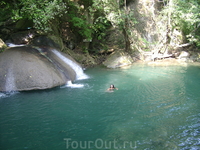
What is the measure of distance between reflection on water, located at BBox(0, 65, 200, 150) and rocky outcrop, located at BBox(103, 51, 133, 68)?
16.8ft

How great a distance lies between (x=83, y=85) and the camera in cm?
1105

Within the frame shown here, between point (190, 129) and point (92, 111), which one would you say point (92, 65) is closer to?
point (92, 111)

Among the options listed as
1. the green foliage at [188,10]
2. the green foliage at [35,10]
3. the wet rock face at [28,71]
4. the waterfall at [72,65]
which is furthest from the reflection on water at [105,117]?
Result: the green foliage at [35,10]

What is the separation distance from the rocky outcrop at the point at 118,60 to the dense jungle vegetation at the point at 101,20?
181 cm

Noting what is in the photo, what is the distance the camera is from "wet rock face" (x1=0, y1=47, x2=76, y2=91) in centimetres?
992

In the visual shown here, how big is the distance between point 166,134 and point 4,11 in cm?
1279

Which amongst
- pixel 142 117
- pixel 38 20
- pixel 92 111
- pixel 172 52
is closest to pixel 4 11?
pixel 38 20

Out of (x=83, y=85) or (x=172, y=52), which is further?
(x=172, y=52)

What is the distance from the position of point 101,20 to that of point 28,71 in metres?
8.27

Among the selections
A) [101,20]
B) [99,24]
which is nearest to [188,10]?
[101,20]

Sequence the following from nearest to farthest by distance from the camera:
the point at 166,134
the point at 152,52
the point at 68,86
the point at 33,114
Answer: the point at 166,134
the point at 33,114
the point at 68,86
the point at 152,52

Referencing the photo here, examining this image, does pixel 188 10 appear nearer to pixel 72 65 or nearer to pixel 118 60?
pixel 118 60

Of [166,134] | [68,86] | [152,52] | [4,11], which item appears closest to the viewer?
[166,134]

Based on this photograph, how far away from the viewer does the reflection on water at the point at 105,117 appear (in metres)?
5.50
